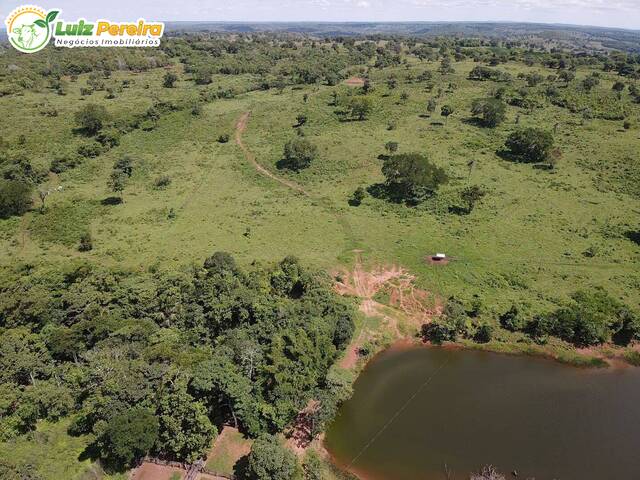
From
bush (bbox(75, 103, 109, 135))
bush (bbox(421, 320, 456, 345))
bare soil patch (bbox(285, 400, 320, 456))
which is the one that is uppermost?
bush (bbox(75, 103, 109, 135))

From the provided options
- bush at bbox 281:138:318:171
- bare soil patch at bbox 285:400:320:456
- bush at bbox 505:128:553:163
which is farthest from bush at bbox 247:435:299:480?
bush at bbox 505:128:553:163

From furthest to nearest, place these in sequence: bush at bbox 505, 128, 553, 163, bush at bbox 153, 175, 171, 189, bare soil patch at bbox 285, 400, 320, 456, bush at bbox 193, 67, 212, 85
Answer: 1. bush at bbox 193, 67, 212, 85
2. bush at bbox 505, 128, 553, 163
3. bush at bbox 153, 175, 171, 189
4. bare soil patch at bbox 285, 400, 320, 456

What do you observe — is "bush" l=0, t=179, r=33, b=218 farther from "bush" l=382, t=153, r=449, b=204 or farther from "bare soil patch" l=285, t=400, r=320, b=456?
"bush" l=382, t=153, r=449, b=204

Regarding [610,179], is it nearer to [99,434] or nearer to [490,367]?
[490,367]

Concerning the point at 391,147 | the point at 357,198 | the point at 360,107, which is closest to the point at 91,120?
the point at 360,107

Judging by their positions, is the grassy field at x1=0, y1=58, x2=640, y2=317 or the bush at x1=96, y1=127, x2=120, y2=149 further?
the bush at x1=96, y1=127, x2=120, y2=149

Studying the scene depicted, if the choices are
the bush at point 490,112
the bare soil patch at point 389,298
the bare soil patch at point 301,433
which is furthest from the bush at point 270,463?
the bush at point 490,112

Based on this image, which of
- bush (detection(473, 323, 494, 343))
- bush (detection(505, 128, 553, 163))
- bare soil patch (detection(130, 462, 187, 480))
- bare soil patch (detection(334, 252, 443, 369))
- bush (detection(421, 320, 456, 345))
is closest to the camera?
bare soil patch (detection(130, 462, 187, 480))
